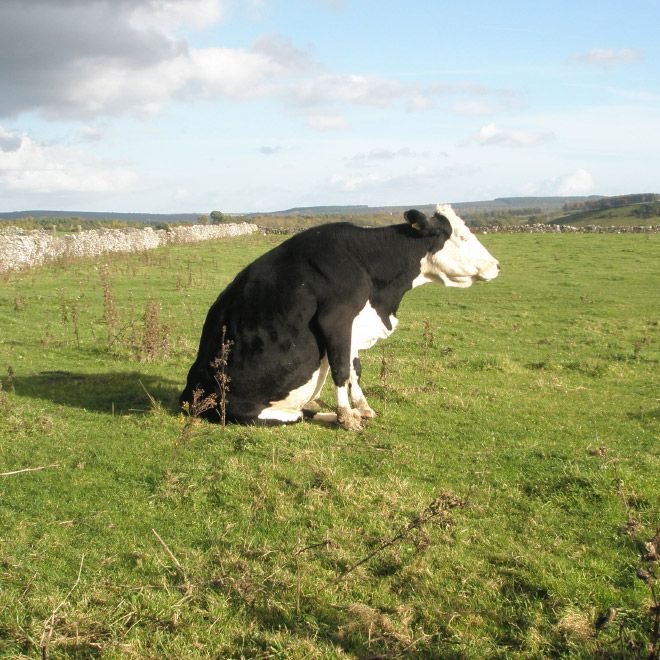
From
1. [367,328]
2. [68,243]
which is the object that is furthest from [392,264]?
[68,243]

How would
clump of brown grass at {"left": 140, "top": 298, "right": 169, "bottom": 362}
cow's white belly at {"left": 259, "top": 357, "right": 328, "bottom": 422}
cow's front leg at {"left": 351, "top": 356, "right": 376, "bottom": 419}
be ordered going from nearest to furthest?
cow's white belly at {"left": 259, "top": 357, "right": 328, "bottom": 422}, cow's front leg at {"left": 351, "top": 356, "right": 376, "bottom": 419}, clump of brown grass at {"left": 140, "top": 298, "right": 169, "bottom": 362}

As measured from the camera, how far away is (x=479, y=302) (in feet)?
77.5

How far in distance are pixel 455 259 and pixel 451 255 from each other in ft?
0.24

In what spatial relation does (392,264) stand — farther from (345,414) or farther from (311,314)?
(345,414)

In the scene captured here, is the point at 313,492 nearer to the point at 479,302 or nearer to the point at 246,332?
the point at 246,332

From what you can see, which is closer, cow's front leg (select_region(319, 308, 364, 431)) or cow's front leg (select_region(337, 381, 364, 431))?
cow's front leg (select_region(319, 308, 364, 431))

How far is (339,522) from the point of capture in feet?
18.5

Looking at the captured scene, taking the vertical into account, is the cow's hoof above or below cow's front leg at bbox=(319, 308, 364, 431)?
below

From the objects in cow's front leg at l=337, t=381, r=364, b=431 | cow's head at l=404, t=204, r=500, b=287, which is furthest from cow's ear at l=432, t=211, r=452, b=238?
cow's front leg at l=337, t=381, r=364, b=431

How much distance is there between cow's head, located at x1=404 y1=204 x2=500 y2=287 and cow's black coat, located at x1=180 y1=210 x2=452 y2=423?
0.48 metres

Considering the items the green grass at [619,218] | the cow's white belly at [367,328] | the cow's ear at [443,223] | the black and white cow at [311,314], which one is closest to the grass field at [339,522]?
the black and white cow at [311,314]

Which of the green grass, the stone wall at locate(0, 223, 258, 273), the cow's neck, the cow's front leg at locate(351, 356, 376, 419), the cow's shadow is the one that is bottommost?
the cow's shadow

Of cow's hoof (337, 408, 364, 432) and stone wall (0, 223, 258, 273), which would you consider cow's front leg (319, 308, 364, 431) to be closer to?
cow's hoof (337, 408, 364, 432)

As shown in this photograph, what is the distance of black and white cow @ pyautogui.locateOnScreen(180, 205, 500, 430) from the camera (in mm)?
7727
